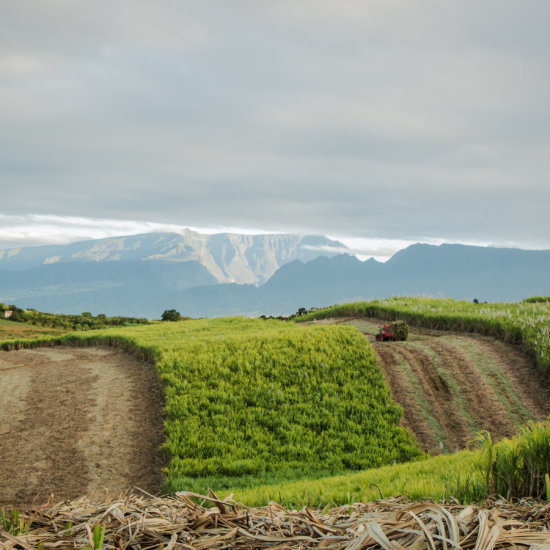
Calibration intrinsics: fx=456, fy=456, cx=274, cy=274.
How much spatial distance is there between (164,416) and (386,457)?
552 centimetres

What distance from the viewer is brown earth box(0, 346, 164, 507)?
8.80 metres

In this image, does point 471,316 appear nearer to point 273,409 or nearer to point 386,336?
point 386,336

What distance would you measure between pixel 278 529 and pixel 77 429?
9970mm

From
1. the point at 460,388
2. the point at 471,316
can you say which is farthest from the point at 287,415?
the point at 471,316

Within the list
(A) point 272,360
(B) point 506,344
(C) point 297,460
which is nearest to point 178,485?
(C) point 297,460

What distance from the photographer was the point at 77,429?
1056 centimetres

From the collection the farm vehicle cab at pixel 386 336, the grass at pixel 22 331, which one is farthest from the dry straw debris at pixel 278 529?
the grass at pixel 22 331

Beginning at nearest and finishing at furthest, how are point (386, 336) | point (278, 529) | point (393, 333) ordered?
point (278, 529) → point (386, 336) → point (393, 333)

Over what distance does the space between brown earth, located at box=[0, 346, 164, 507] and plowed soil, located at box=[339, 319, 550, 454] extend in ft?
23.0

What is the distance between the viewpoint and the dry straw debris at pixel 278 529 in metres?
1.66

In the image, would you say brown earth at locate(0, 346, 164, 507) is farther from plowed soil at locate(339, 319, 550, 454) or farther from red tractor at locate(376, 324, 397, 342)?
red tractor at locate(376, 324, 397, 342)

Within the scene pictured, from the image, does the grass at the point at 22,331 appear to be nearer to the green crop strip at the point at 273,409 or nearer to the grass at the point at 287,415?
the grass at the point at 287,415

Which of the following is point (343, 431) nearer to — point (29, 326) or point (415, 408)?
point (415, 408)

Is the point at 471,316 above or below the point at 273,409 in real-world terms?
above
